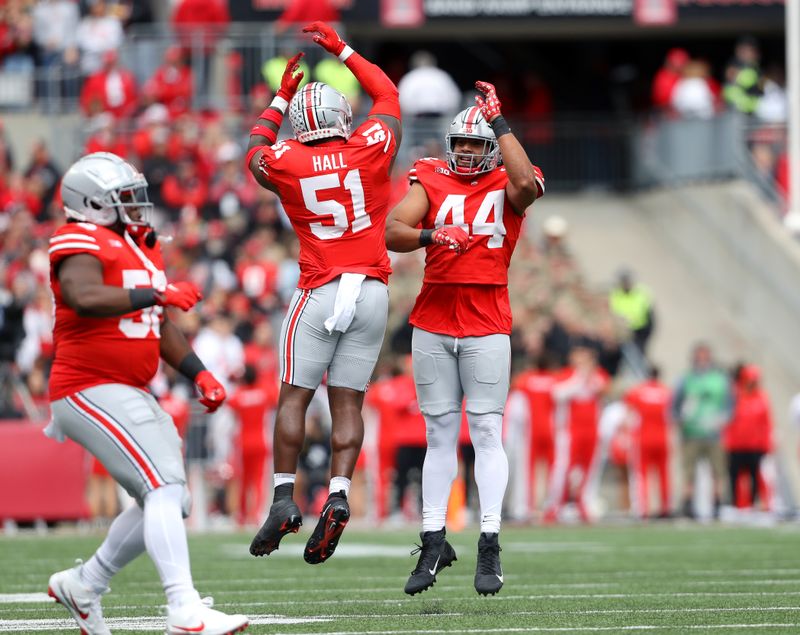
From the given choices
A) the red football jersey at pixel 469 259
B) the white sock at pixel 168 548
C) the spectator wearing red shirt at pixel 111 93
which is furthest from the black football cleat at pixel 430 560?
the spectator wearing red shirt at pixel 111 93

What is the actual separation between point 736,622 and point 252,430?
1087 cm

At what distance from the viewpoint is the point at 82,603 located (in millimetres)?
7219

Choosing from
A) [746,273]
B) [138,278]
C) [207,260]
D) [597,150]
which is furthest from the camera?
[597,150]

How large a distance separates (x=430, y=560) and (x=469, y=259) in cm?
147

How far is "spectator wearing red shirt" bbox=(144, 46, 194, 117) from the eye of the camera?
21.6 meters

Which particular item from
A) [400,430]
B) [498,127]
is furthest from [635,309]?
[498,127]

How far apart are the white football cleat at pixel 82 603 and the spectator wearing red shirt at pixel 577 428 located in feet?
37.5

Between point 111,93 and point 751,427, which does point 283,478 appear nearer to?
point 751,427

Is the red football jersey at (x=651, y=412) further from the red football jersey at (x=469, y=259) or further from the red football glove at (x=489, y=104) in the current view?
the red football glove at (x=489, y=104)

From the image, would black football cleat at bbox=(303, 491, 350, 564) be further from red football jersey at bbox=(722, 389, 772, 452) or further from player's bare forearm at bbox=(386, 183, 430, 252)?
red football jersey at bbox=(722, 389, 772, 452)

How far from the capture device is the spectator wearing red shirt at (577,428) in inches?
724

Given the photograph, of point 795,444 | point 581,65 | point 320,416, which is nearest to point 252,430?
point 320,416

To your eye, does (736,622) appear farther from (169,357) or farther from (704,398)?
(704,398)

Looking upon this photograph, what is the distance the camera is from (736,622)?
A: 7535 mm
